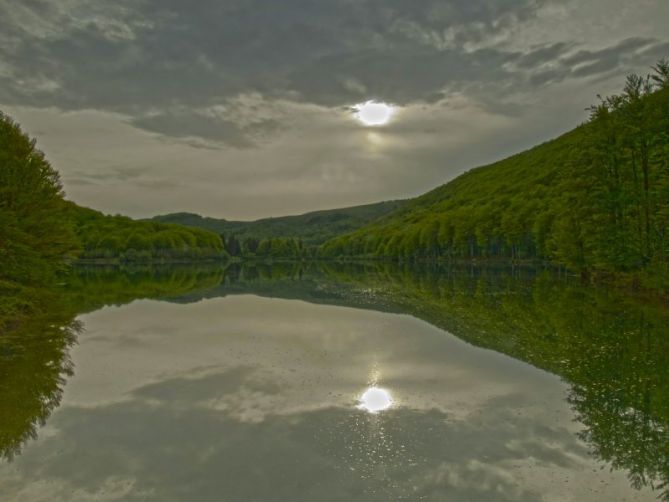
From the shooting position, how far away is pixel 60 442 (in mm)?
14766

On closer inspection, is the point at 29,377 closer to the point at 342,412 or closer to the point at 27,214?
the point at 342,412

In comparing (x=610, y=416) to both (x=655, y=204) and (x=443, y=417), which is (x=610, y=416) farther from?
(x=655, y=204)

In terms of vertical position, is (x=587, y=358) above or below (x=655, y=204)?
below

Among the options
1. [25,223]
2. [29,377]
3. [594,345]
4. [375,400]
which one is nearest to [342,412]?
[375,400]

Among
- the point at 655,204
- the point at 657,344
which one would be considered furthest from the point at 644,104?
the point at 657,344

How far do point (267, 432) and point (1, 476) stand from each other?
23.1 ft

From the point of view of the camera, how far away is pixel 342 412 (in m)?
17.1

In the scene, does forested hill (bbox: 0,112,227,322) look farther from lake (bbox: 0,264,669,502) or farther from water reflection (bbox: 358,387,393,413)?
water reflection (bbox: 358,387,393,413)

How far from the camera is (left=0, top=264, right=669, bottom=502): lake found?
12.0 m

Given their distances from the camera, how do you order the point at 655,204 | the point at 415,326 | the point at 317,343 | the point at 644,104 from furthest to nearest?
the point at 644,104 → the point at 655,204 → the point at 415,326 → the point at 317,343

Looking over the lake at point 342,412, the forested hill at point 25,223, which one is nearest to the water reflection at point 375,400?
the lake at point 342,412

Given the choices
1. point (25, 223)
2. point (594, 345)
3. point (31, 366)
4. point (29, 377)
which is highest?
point (25, 223)

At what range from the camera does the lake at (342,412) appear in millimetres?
11969

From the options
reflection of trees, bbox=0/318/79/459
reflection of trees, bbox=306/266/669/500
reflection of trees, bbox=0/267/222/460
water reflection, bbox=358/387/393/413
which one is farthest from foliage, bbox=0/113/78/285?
reflection of trees, bbox=306/266/669/500
